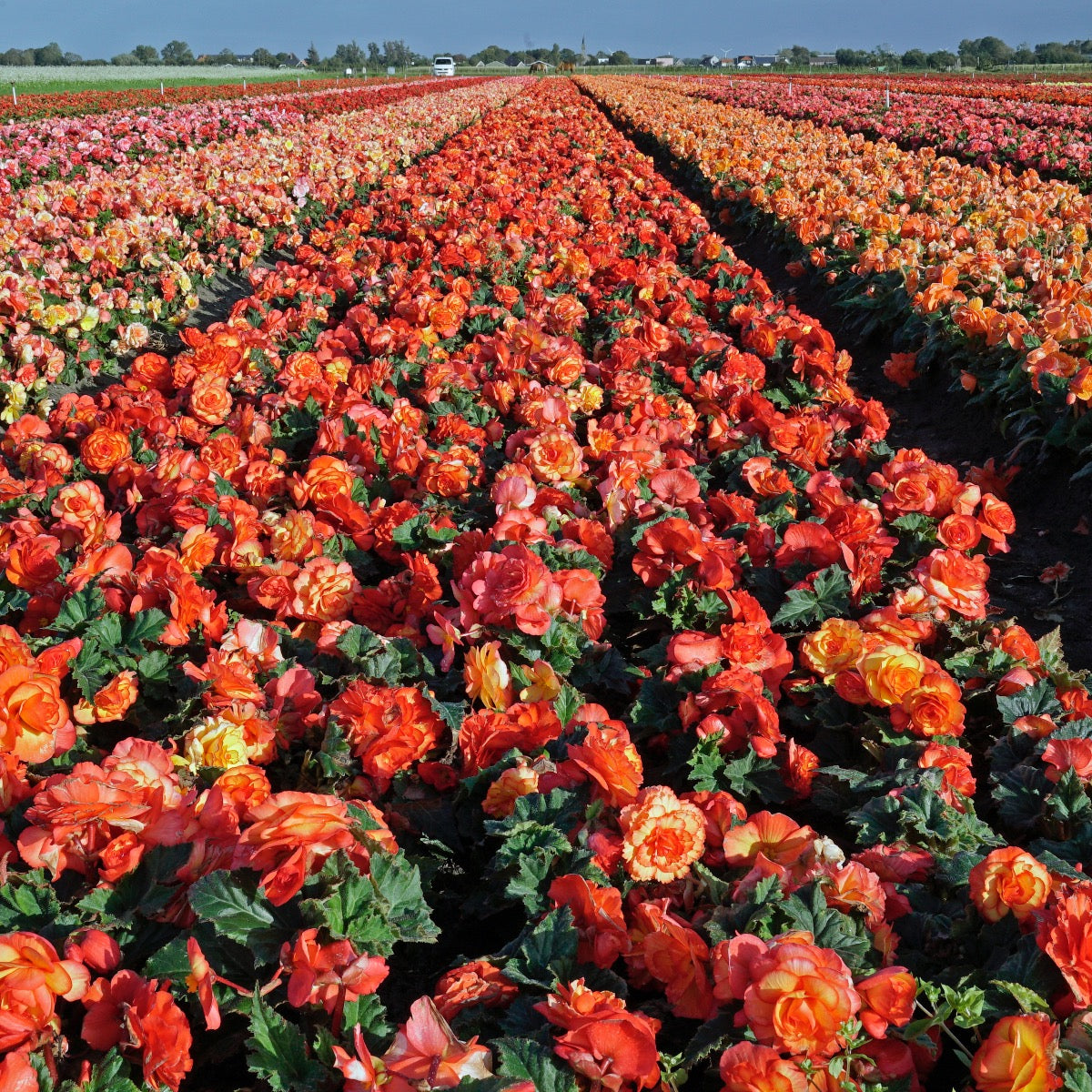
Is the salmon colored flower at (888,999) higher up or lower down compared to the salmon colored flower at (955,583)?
lower down

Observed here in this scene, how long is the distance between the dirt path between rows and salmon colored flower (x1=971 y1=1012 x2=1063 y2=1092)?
1797mm

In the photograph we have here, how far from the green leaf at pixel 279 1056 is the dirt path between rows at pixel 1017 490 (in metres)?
2.41

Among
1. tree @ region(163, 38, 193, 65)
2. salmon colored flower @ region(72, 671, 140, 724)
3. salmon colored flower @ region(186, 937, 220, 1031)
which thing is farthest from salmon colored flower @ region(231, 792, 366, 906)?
tree @ region(163, 38, 193, 65)

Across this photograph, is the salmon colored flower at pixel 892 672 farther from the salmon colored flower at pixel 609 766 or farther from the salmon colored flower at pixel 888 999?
the salmon colored flower at pixel 888 999

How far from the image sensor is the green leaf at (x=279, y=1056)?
1443mm

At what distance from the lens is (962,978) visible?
1.54 meters

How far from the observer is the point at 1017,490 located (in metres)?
4.75

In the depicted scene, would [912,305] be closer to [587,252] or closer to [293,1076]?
Answer: [587,252]

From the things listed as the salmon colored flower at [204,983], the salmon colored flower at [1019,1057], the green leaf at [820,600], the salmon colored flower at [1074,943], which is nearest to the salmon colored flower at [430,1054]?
the salmon colored flower at [204,983]

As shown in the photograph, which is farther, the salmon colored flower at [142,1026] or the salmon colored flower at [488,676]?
the salmon colored flower at [488,676]

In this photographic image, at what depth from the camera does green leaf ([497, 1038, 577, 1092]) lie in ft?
4.71

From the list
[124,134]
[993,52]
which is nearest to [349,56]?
[993,52]

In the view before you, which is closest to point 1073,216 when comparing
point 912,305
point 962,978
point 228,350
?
point 912,305

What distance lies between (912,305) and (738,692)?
509cm
